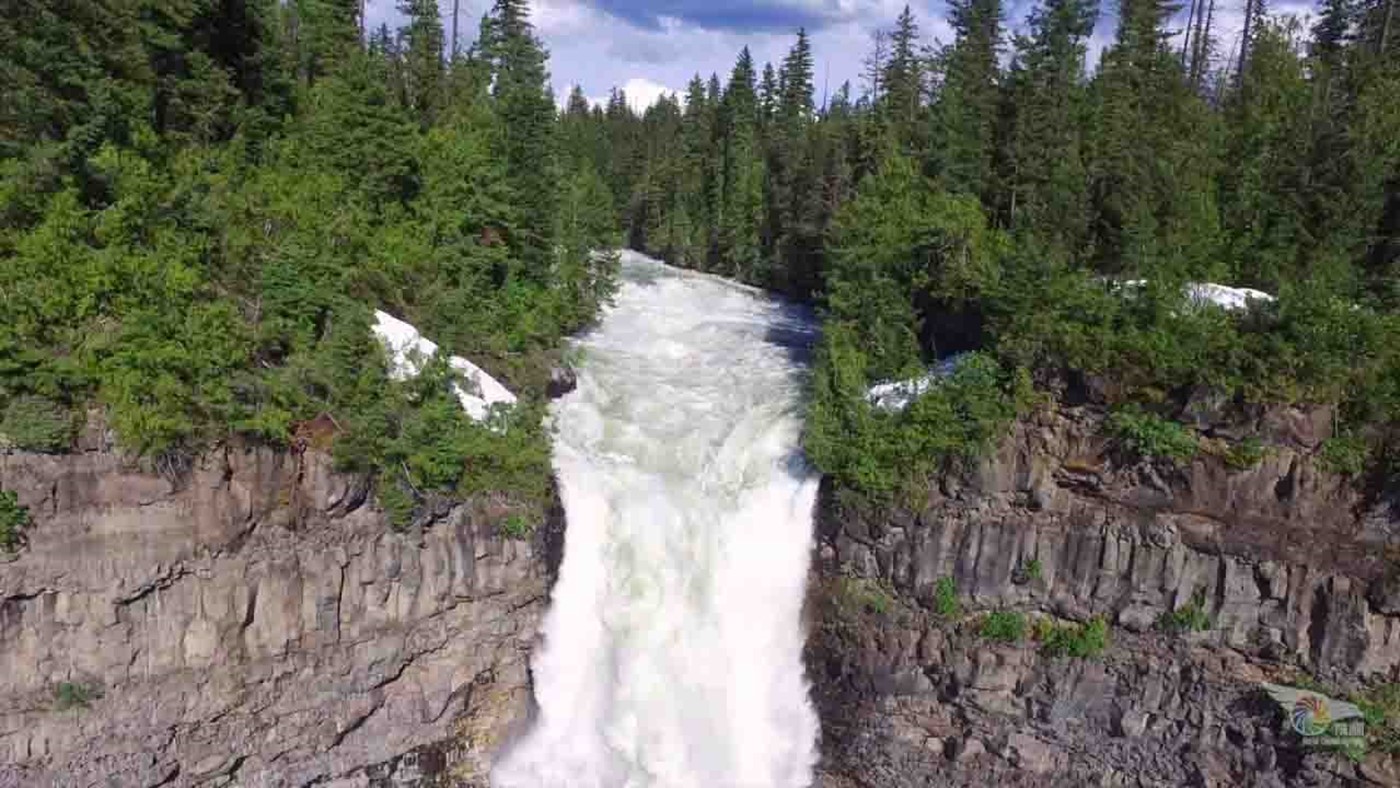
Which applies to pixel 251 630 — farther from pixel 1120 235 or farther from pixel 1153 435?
pixel 1120 235

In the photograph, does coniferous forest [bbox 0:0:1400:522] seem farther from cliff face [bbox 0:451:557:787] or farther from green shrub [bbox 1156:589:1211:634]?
green shrub [bbox 1156:589:1211:634]

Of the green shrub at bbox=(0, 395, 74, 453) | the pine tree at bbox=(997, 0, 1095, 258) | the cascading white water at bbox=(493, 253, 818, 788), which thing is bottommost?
the cascading white water at bbox=(493, 253, 818, 788)

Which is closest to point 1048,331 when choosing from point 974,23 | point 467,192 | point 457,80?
Answer: point 467,192

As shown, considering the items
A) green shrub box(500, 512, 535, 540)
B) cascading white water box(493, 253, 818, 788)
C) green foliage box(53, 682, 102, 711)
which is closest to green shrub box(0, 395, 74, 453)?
green foliage box(53, 682, 102, 711)

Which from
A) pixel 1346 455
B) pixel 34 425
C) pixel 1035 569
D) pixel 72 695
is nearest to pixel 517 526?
pixel 72 695

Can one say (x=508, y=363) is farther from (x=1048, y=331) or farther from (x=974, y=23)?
(x=974, y=23)

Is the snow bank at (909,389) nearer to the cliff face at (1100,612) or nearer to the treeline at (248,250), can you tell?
the cliff face at (1100,612)
